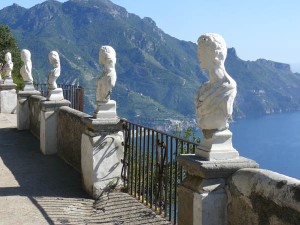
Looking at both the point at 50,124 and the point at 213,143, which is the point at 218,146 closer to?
the point at 213,143

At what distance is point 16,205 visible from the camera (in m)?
6.73

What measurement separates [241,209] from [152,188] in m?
3.00

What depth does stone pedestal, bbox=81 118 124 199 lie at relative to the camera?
24.1 feet

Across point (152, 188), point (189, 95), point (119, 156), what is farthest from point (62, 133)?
point (189, 95)

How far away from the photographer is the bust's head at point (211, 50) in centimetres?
397

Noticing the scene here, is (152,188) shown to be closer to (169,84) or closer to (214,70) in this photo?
(214,70)

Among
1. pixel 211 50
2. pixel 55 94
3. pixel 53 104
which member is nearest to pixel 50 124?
pixel 53 104

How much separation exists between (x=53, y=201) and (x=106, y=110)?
1.75m

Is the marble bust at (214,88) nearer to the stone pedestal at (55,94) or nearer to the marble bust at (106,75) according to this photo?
the marble bust at (106,75)

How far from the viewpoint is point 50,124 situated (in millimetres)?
10539

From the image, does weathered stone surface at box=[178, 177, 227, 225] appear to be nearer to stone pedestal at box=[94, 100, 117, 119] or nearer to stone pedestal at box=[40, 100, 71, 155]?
stone pedestal at box=[94, 100, 117, 119]

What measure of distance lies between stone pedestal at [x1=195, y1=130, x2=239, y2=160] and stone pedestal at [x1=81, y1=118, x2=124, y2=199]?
3.44 metres

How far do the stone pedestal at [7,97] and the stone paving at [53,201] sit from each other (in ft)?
30.2

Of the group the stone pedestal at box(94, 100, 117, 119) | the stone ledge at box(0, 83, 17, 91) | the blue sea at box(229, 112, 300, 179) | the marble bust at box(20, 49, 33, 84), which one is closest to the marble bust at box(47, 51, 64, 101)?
the stone pedestal at box(94, 100, 117, 119)
